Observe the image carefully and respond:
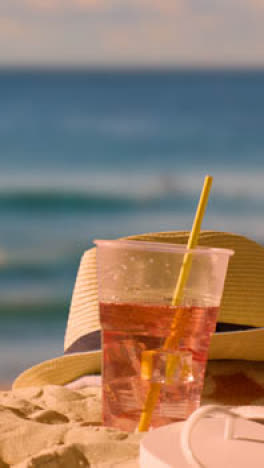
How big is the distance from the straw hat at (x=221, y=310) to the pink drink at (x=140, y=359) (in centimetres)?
52

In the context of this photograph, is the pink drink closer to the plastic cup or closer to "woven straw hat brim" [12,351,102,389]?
the plastic cup

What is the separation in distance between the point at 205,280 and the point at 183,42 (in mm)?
8057

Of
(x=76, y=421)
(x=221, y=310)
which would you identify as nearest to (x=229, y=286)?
(x=221, y=310)

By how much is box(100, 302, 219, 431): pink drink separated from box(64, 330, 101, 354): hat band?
70 cm

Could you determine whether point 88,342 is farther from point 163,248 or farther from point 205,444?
point 205,444

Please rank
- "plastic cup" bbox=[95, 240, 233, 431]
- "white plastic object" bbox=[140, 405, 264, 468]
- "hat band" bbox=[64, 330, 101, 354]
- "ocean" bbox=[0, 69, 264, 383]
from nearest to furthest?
1. "white plastic object" bbox=[140, 405, 264, 468]
2. "plastic cup" bbox=[95, 240, 233, 431]
3. "hat band" bbox=[64, 330, 101, 354]
4. "ocean" bbox=[0, 69, 264, 383]

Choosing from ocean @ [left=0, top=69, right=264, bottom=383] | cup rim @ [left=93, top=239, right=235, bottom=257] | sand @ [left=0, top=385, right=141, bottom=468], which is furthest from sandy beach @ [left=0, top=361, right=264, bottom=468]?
ocean @ [left=0, top=69, right=264, bottom=383]

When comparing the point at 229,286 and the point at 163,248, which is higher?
the point at 163,248

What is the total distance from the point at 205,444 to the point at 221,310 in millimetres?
943

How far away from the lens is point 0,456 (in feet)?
2.82

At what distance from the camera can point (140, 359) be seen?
0.91 m

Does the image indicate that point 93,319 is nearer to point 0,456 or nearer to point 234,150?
point 0,456

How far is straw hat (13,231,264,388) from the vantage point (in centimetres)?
146

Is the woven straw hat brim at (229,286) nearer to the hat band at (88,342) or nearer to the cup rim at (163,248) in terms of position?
the hat band at (88,342)
